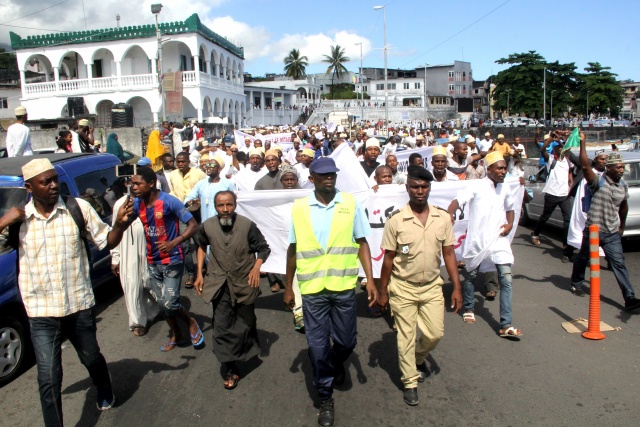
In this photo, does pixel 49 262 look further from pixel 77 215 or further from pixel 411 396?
pixel 411 396

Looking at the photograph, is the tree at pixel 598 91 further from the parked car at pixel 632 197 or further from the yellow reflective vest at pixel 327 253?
the yellow reflective vest at pixel 327 253

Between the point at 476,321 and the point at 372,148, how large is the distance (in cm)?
346

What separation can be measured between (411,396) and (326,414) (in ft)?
2.37

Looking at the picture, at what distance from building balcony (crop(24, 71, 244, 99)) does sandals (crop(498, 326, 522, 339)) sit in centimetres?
3713

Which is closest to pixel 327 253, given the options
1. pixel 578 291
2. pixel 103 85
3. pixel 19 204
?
pixel 19 204

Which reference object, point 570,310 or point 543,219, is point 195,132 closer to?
point 543,219

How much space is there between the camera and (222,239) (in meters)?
4.66

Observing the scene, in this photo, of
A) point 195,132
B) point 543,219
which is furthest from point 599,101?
point 543,219

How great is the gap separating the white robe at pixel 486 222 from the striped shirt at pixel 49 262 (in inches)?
148

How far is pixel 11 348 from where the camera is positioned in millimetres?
4914

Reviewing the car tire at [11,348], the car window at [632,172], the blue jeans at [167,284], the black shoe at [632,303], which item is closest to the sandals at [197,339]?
the blue jeans at [167,284]

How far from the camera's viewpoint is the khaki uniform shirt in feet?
14.0

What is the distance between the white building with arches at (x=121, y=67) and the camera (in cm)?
3997

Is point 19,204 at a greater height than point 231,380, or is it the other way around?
point 19,204
